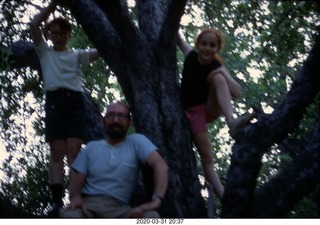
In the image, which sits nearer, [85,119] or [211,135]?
[85,119]

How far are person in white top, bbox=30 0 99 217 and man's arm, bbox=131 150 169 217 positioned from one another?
97 centimetres

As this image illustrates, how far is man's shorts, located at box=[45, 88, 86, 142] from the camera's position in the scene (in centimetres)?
457

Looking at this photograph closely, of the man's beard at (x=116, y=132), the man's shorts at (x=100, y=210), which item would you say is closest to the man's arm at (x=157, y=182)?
the man's shorts at (x=100, y=210)

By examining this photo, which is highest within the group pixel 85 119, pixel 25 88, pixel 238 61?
pixel 238 61

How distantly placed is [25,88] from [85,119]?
135 cm

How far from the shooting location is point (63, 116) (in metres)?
4.60

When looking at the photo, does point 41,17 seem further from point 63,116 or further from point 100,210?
point 100,210

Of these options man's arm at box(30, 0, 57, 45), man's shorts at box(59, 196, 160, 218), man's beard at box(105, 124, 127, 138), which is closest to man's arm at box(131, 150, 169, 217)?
man's shorts at box(59, 196, 160, 218)

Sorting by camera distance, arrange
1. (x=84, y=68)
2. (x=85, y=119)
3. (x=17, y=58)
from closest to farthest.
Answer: (x=85, y=119) < (x=17, y=58) < (x=84, y=68)

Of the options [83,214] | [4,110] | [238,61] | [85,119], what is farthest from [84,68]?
[83,214]

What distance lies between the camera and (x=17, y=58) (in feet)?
18.0

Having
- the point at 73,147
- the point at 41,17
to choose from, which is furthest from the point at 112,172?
the point at 41,17

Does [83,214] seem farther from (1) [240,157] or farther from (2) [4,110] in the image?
(2) [4,110]

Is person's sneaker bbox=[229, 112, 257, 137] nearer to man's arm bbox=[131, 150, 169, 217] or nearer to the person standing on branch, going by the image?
the person standing on branch
